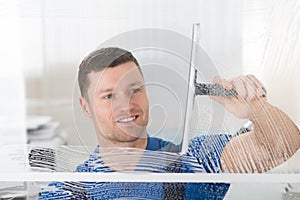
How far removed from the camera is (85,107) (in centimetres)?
77

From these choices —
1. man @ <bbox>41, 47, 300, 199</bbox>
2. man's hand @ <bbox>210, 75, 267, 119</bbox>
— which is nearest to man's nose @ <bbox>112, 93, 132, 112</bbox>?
man @ <bbox>41, 47, 300, 199</bbox>

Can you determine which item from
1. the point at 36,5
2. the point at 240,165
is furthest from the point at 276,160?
the point at 36,5

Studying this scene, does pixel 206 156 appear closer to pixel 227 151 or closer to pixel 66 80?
pixel 227 151

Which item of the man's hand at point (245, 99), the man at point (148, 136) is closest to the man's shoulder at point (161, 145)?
the man at point (148, 136)

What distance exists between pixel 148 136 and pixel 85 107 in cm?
11

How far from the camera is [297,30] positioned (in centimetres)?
76

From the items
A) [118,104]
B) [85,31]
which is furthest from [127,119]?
[85,31]

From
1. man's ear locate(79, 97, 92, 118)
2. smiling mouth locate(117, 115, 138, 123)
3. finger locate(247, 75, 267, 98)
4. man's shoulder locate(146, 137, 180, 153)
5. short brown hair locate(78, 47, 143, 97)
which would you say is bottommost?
man's shoulder locate(146, 137, 180, 153)

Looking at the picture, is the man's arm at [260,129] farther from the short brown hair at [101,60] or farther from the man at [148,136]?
the short brown hair at [101,60]

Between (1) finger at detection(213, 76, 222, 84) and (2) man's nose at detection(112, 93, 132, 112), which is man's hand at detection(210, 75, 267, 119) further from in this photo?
(2) man's nose at detection(112, 93, 132, 112)

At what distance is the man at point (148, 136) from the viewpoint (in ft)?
2.49

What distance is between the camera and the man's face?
0.76m

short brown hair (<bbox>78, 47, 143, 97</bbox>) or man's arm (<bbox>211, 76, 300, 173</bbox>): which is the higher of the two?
short brown hair (<bbox>78, 47, 143, 97</bbox>)

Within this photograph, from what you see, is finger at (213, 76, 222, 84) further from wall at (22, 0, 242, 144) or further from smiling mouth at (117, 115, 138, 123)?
smiling mouth at (117, 115, 138, 123)
